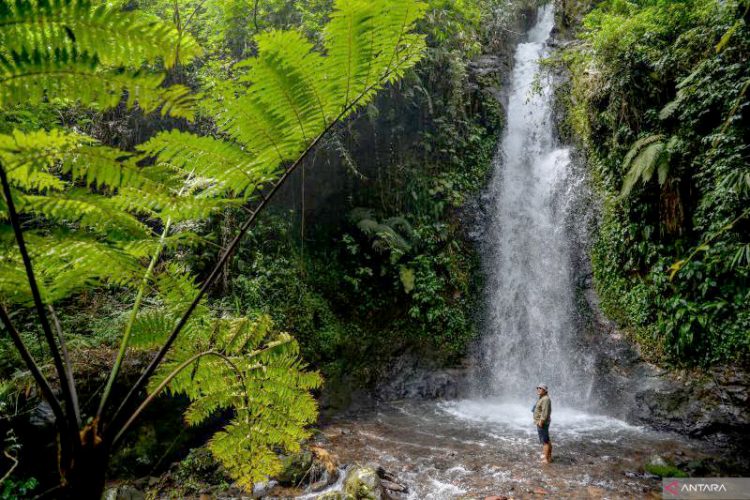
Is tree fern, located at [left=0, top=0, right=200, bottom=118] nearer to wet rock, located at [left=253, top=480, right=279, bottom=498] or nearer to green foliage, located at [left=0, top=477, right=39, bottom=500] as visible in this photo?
green foliage, located at [left=0, top=477, right=39, bottom=500]

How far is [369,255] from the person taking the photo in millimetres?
9336

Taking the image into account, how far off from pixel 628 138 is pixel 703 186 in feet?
6.33

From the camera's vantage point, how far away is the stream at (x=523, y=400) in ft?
17.1

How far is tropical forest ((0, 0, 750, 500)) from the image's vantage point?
56.5 inches

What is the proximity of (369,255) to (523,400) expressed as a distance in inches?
179

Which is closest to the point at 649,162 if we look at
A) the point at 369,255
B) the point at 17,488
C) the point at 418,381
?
the point at 369,255

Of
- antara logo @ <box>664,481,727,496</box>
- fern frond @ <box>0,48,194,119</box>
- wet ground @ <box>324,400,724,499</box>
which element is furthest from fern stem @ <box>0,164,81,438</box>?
antara logo @ <box>664,481,727,496</box>

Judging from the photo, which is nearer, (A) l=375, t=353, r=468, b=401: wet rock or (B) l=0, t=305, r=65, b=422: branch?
(B) l=0, t=305, r=65, b=422: branch

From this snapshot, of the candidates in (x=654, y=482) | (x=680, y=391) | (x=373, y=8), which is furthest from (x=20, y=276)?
(x=680, y=391)

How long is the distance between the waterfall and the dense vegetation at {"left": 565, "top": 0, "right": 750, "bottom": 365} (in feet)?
3.39

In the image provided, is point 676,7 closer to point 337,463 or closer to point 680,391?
point 680,391

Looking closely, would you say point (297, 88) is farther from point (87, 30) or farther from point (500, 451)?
point (500, 451)

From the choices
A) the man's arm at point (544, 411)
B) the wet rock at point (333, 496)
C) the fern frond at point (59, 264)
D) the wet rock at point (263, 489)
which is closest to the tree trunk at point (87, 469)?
the fern frond at point (59, 264)

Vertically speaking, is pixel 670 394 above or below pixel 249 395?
below
